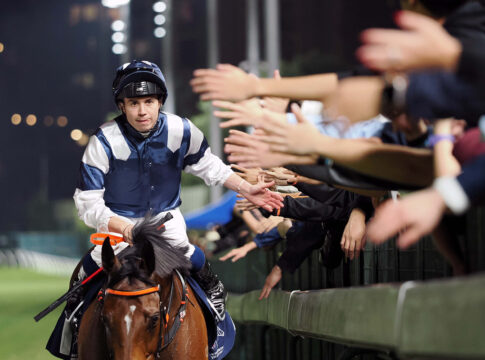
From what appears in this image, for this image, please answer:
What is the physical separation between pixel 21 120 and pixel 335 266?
91.1 m

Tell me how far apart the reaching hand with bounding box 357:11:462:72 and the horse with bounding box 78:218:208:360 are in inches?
107

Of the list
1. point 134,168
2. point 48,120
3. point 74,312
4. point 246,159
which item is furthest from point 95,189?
point 48,120

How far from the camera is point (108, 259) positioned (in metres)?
5.80

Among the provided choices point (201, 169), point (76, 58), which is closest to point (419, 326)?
point (201, 169)

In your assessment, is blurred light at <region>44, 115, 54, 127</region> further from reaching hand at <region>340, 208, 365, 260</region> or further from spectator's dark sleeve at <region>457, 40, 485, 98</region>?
spectator's dark sleeve at <region>457, 40, 485, 98</region>

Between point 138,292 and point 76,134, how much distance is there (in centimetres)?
10197

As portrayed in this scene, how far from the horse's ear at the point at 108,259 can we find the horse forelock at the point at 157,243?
0.16 m

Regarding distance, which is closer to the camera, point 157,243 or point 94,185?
point 157,243

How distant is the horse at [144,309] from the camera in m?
5.48

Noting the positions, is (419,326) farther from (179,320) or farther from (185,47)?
(185,47)

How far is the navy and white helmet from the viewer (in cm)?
637

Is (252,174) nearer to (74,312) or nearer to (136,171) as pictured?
(136,171)

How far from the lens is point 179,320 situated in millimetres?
6082

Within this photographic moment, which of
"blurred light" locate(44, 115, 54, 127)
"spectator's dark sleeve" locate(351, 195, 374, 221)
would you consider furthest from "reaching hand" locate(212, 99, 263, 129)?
"blurred light" locate(44, 115, 54, 127)
